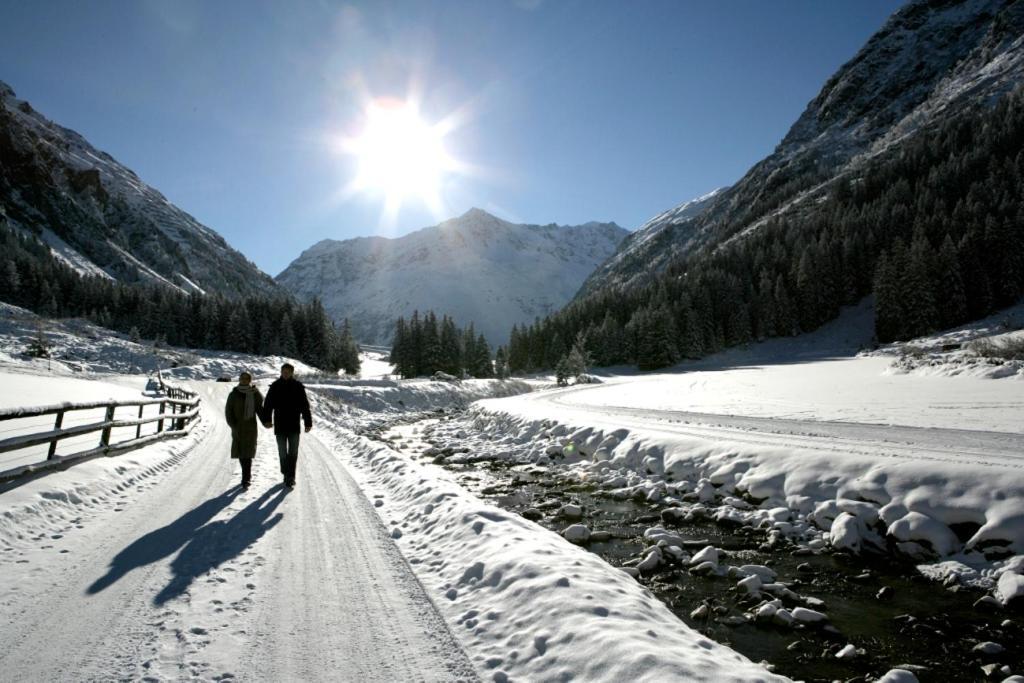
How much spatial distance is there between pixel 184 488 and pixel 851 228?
108955mm

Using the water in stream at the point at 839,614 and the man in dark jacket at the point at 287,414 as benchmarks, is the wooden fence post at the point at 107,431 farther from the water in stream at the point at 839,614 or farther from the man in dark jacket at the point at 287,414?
the water in stream at the point at 839,614

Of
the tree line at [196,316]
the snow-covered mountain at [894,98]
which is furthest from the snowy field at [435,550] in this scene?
the snow-covered mountain at [894,98]

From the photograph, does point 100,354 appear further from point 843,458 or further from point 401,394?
point 843,458

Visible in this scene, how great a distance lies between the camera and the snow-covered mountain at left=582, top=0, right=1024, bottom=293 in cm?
13096

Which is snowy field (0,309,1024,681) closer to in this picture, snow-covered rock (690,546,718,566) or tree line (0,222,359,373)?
snow-covered rock (690,546,718,566)

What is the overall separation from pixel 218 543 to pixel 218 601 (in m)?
1.94

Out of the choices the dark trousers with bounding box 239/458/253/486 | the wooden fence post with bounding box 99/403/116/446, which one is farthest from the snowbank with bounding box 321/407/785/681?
the wooden fence post with bounding box 99/403/116/446

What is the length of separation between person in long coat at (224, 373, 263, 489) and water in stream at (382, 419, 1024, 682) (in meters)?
6.62

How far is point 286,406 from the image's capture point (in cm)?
1023

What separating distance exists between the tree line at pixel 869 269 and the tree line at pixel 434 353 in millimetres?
15308

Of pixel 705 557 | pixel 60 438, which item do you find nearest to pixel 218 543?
pixel 60 438

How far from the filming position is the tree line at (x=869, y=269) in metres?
62.8

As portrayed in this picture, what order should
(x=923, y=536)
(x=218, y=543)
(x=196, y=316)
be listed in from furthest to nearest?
(x=196, y=316) → (x=923, y=536) → (x=218, y=543)

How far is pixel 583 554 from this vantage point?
20.9 ft
